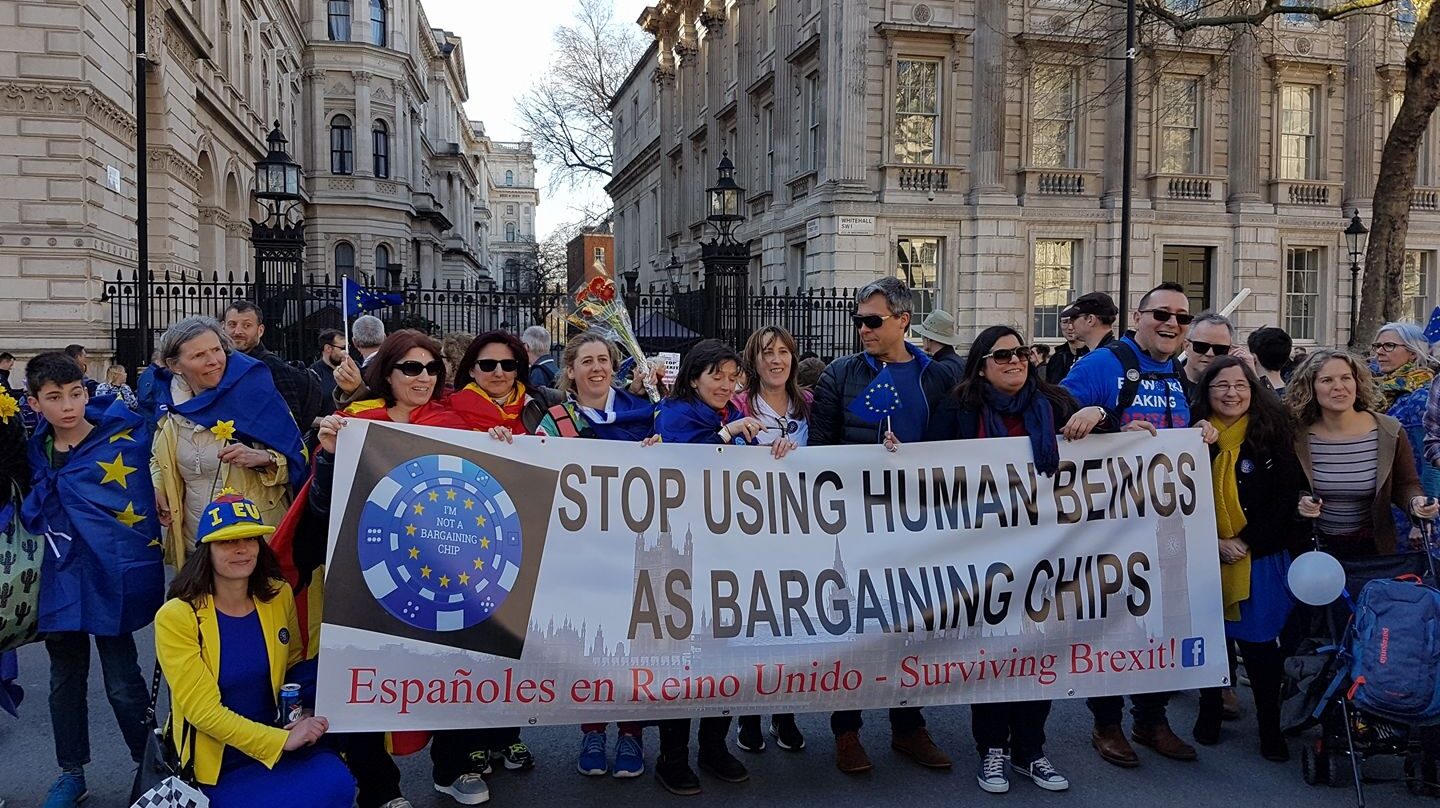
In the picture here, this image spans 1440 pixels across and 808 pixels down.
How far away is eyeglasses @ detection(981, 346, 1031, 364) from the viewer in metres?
4.87

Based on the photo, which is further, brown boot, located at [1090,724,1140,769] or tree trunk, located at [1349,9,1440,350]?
Answer: tree trunk, located at [1349,9,1440,350]

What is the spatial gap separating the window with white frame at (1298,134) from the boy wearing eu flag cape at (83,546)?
2812cm

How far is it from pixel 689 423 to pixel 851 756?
183cm

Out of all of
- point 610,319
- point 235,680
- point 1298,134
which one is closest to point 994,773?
point 610,319

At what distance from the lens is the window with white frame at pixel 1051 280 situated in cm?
2472

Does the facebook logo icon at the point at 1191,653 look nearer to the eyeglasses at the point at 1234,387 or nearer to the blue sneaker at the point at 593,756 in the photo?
the eyeglasses at the point at 1234,387

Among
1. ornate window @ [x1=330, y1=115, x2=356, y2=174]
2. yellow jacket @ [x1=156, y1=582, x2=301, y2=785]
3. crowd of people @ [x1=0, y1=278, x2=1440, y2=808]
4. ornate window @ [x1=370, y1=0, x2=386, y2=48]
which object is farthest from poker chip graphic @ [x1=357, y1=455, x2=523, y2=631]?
ornate window @ [x1=370, y1=0, x2=386, y2=48]

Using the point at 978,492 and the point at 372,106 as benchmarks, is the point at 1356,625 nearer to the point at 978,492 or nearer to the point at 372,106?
the point at 978,492

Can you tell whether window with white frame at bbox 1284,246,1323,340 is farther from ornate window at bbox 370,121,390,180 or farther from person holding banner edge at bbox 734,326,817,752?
ornate window at bbox 370,121,390,180

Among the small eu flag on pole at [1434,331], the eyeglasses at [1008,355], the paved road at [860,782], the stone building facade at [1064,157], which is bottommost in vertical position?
the paved road at [860,782]

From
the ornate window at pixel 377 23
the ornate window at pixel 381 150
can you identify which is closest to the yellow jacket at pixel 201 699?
Result: the ornate window at pixel 381 150

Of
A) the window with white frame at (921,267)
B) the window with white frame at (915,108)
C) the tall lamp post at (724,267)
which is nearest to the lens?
→ the tall lamp post at (724,267)

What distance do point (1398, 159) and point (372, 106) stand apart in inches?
1836

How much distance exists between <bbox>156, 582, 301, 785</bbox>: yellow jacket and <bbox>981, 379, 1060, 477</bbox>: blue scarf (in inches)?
137
